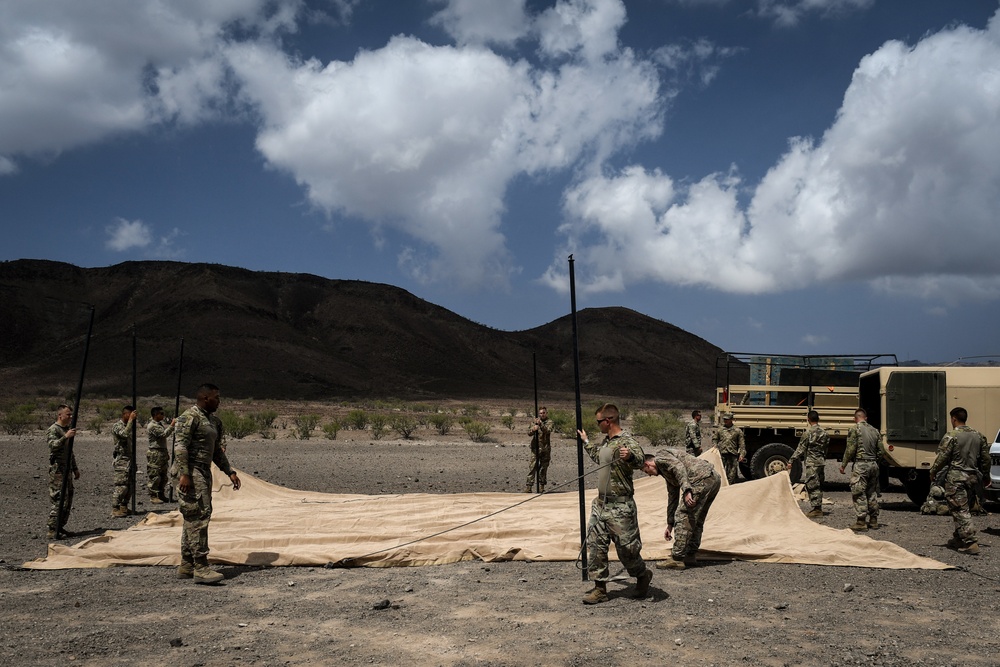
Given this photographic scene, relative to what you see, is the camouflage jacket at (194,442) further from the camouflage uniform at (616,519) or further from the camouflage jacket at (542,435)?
the camouflage jacket at (542,435)

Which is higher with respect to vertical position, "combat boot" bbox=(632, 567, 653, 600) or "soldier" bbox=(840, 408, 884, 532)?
"soldier" bbox=(840, 408, 884, 532)

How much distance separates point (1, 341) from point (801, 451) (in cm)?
9240

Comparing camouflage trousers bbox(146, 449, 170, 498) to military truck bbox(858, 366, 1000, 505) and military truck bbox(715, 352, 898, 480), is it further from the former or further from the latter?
military truck bbox(858, 366, 1000, 505)

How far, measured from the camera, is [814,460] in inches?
512

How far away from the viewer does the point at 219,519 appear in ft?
35.1

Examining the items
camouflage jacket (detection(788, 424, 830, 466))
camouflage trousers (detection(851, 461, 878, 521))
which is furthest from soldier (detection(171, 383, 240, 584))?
camouflage jacket (detection(788, 424, 830, 466))

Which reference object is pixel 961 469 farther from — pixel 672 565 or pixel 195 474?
pixel 195 474

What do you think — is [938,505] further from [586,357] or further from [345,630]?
[586,357]

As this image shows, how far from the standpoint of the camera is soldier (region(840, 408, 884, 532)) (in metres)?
11.4

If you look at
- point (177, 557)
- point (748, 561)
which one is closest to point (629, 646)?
point (748, 561)

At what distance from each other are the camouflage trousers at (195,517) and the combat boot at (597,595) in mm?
3998

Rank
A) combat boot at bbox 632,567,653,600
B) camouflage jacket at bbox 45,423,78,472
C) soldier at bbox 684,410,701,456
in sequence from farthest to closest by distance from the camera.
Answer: soldier at bbox 684,410,701,456, camouflage jacket at bbox 45,423,78,472, combat boot at bbox 632,567,653,600

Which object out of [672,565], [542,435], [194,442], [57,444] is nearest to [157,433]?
[57,444]

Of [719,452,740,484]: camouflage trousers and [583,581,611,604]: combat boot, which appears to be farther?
[719,452,740,484]: camouflage trousers
